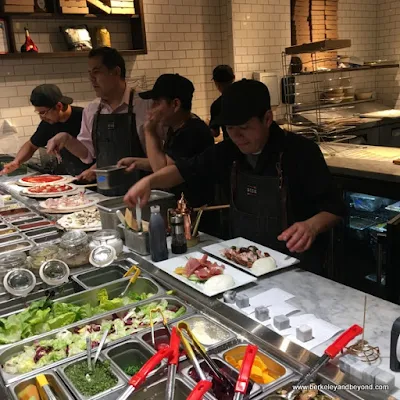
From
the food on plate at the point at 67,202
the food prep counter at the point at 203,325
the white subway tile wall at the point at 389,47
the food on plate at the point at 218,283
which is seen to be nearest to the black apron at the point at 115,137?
the food on plate at the point at 67,202

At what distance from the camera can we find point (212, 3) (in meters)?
6.45

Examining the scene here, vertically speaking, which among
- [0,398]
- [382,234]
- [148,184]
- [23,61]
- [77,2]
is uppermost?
[77,2]

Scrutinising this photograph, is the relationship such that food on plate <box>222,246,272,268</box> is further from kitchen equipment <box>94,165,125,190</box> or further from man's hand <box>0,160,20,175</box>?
man's hand <box>0,160,20,175</box>

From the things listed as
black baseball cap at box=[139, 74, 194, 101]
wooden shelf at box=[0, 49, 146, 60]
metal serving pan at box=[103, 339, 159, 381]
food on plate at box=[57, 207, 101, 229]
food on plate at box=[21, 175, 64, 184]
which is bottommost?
metal serving pan at box=[103, 339, 159, 381]

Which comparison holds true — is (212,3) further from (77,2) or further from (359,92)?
(359,92)

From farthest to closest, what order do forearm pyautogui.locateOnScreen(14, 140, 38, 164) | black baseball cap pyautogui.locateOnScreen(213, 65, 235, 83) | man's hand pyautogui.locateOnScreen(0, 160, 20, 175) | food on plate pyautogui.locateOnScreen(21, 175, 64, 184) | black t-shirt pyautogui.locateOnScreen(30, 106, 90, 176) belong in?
black baseball cap pyautogui.locateOnScreen(213, 65, 235, 83) → forearm pyautogui.locateOnScreen(14, 140, 38, 164) → black t-shirt pyautogui.locateOnScreen(30, 106, 90, 176) → man's hand pyautogui.locateOnScreen(0, 160, 20, 175) → food on plate pyautogui.locateOnScreen(21, 175, 64, 184)

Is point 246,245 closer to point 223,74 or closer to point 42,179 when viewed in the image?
point 42,179

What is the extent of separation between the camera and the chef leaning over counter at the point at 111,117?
12.4ft

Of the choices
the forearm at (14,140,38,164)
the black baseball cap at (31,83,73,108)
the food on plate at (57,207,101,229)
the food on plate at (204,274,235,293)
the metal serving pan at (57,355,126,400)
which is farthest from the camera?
the forearm at (14,140,38,164)

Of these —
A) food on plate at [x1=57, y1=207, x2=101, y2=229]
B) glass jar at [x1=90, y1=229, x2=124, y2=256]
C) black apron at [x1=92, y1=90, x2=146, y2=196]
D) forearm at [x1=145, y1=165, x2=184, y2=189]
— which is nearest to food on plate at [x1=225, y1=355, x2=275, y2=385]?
glass jar at [x1=90, y1=229, x2=124, y2=256]

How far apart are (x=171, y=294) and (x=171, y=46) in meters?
5.01

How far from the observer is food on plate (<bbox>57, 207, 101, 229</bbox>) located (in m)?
2.81

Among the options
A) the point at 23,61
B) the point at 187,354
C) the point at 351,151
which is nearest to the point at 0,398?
the point at 187,354

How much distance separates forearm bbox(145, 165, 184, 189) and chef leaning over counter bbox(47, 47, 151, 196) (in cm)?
100
